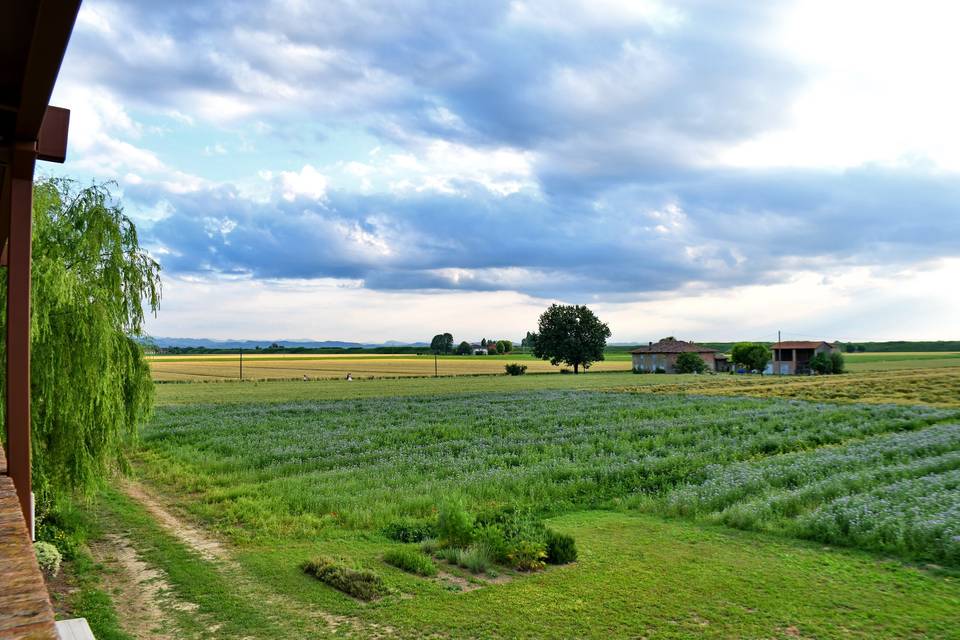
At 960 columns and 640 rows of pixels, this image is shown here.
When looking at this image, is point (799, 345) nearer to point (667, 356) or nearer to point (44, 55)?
point (667, 356)

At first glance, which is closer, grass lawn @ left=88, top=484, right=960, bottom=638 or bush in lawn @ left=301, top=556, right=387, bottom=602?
grass lawn @ left=88, top=484, right=960, bottom=638

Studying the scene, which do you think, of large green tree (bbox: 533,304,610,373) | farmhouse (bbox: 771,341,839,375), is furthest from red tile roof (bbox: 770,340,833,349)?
large green tree (bbox: 533,304,610,373)

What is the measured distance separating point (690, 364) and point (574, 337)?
Result: 728 inches

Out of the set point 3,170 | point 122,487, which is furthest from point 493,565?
point 122,487

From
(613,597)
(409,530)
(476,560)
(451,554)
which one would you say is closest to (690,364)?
(409,530)

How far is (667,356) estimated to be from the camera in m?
106

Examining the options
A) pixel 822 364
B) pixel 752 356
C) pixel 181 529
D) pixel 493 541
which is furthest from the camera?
pixel 752 356

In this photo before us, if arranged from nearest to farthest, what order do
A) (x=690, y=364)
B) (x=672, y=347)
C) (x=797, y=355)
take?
(x=690, y=364) → (x=797, y=355) → (x=672, y=347)

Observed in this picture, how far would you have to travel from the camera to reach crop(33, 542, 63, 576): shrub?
9406 millimetres

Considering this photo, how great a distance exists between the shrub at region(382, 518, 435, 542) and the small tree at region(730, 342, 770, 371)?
9893 cm

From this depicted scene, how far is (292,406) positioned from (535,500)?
29971 millimetres

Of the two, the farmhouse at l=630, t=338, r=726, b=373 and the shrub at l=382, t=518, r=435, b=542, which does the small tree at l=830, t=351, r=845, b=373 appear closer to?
the farmhouse at l=630, t=338, r=726, b=373

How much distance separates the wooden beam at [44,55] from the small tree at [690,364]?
101m

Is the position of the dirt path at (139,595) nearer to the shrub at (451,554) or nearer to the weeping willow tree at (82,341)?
the weeping willow tree at (82,341)
